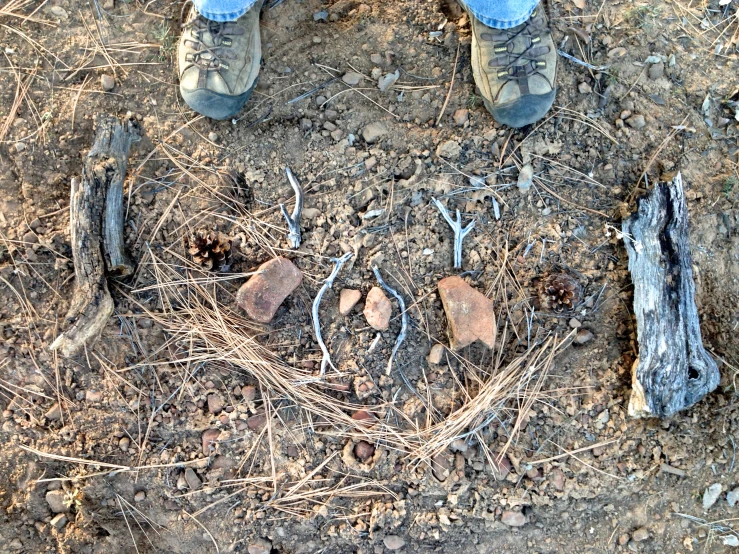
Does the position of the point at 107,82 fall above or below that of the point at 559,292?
above

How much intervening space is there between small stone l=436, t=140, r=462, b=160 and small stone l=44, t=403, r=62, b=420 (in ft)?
6.26

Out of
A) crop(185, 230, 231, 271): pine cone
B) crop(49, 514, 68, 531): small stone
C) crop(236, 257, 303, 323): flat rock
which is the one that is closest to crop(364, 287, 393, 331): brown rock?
crop(236, 257, 303, 323): flat rock

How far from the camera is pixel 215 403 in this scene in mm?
2225

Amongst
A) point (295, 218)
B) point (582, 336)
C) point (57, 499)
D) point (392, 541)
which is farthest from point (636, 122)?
point (57, 499)

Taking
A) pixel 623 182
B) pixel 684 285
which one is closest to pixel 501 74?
pixel 623 182

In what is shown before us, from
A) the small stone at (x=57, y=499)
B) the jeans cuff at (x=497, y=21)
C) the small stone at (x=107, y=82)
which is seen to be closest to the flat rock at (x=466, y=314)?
the jeans cuff at (x=497, y=21)

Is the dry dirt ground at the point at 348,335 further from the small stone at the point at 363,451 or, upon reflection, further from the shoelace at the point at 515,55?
the shoelace at the point at 515,55

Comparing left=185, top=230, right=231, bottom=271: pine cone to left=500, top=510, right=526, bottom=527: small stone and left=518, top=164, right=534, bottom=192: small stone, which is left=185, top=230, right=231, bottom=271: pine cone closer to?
left=518, top=164, right=534, bottom=192: small stone

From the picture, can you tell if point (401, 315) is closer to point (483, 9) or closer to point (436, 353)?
point (436, 353)

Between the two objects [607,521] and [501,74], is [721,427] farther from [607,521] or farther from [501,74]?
[501,74]

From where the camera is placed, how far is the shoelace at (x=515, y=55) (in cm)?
217

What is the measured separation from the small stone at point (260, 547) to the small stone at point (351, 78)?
6.42 feet

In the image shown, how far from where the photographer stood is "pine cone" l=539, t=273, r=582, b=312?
214cm

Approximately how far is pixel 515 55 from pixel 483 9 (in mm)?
227
